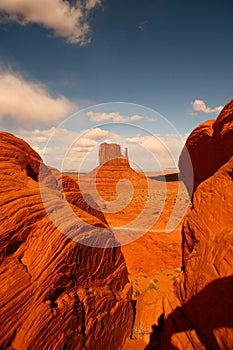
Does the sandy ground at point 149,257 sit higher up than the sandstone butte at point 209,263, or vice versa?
the sandstone butte at point 209,263

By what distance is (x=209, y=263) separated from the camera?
15.6 feet

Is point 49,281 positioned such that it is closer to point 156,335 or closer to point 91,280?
point 91,280

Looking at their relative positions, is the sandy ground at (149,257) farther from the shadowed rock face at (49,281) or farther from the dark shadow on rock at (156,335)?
the shadowed rock face at (49,281)

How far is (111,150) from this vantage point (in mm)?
94312

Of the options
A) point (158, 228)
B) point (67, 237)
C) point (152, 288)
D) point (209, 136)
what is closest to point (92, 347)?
point (67, 237)

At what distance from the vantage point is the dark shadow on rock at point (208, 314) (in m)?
3.79

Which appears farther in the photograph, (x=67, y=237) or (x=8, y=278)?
(x=67, y=237)

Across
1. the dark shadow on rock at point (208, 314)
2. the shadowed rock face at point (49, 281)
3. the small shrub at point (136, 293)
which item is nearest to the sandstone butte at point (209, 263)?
the dark shadow on rock at point (208, 314)

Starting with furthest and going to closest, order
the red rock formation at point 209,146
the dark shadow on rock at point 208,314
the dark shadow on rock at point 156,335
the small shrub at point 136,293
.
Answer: the small shrub at point 136,293, the red rock formation at point 209,146, the dark shadow on rock at point 156,335, the dark shadow on rock at point 208,314

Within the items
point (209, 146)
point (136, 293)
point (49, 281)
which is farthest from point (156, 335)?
point (209, 146)

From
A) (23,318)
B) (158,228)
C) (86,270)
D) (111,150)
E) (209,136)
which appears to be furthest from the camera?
(111,150)

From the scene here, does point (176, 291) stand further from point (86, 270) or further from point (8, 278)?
point (8, 278)

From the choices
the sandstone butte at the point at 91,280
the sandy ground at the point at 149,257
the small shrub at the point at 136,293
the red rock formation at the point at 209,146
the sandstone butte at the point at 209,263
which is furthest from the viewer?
the small shrub at the point at 136,293

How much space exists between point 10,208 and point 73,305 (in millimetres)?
2659
